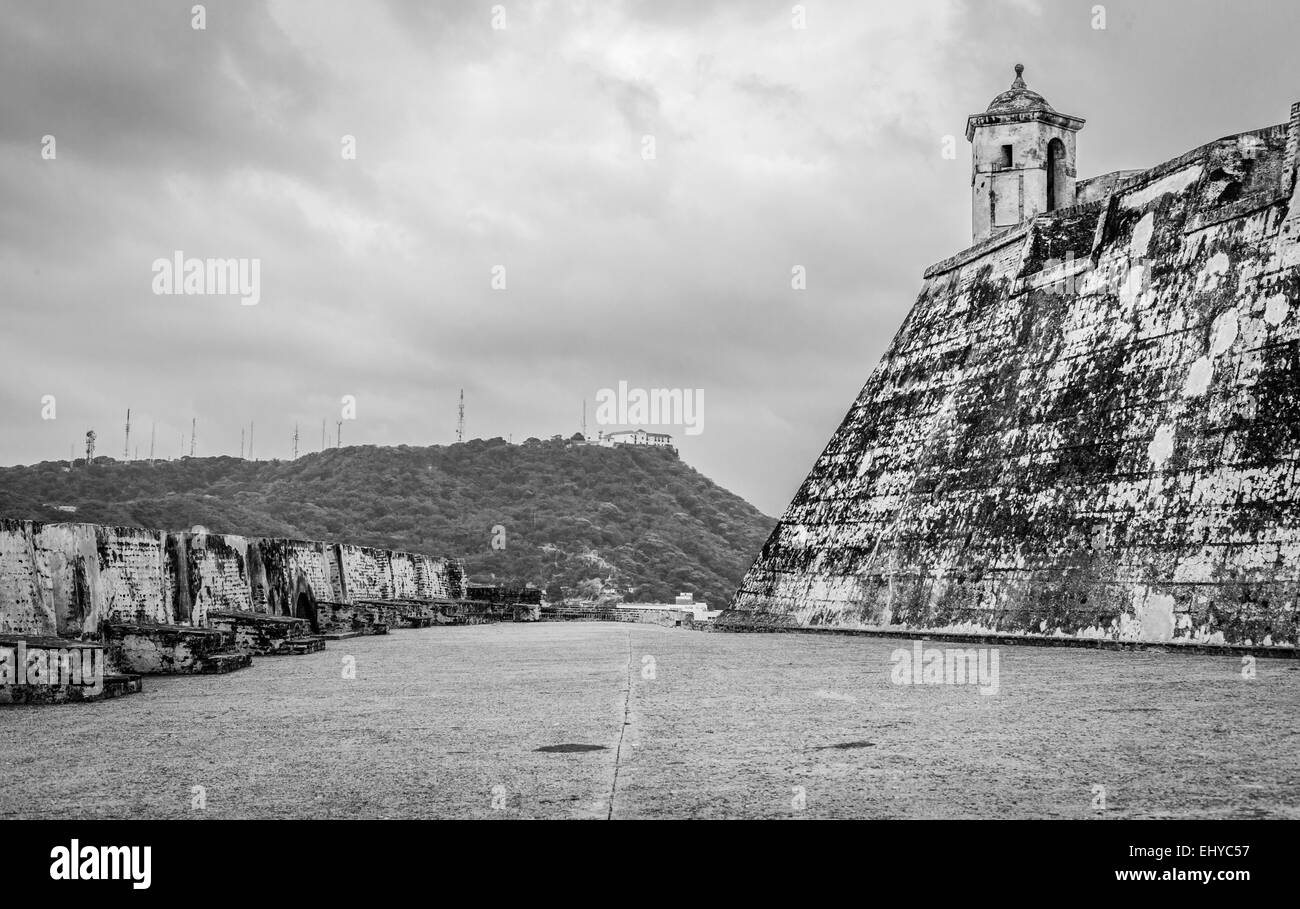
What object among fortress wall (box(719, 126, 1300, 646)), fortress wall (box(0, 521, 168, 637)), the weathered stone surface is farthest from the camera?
fortress wall (box(719, 126, 1300, 646))

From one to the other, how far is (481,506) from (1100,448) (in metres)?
67.4

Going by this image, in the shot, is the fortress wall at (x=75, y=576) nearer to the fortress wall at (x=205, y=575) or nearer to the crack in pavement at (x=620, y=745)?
the fortress wall at (x=205, y=575)

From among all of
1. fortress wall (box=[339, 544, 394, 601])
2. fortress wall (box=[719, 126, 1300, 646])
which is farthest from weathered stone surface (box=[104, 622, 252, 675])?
fortress wall (box=[339, 544, 394, 601])

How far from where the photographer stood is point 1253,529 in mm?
11586

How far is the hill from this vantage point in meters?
60.7

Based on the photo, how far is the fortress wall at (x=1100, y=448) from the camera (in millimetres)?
11953

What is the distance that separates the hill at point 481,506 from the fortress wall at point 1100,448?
3485 cm

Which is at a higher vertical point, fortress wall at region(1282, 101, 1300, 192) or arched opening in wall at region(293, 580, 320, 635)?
fortress wall at region(1282, 101, 1300, 192)

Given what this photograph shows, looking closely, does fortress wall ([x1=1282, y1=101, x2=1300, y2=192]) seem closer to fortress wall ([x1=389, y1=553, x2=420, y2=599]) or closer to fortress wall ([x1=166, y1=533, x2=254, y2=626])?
fortress wall ([x1=166, y1=533, x2=254, y2=626])

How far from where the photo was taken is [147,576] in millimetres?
11516

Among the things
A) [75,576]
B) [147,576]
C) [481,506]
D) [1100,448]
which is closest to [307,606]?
[147,576]

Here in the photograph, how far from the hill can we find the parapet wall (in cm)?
3483

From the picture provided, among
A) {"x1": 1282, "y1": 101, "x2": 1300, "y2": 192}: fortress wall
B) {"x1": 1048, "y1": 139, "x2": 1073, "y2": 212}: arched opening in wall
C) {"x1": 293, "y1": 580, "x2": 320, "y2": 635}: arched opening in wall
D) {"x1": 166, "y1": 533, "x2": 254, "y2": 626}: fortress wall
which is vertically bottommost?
{"x1": 293, "y1": 580, "x2": 320, "y2": 635}: arched opening in wall
